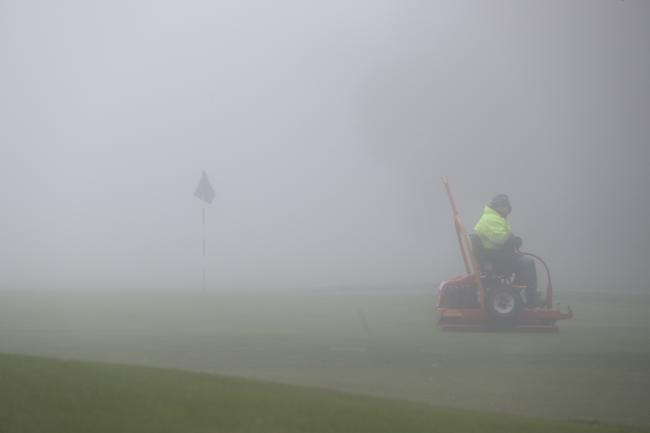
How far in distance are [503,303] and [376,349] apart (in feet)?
8.38

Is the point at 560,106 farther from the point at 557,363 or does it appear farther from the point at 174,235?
the point at 557,363

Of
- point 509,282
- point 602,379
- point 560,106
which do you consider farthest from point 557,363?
point 560,106

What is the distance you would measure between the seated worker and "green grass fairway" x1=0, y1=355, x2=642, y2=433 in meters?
5.33

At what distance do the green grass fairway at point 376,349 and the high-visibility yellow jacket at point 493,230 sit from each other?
1.23 metres

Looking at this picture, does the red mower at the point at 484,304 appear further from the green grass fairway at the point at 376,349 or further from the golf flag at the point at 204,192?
the golf flag at the point at 204,192

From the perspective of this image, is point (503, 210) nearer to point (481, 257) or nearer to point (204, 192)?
point (481, 257)

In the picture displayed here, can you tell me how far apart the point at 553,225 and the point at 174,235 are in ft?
58.4

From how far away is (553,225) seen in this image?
31469mm

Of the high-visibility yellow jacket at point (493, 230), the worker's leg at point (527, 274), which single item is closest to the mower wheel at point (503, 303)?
the worker's leg at point (527, 274)

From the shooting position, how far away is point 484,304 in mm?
10406

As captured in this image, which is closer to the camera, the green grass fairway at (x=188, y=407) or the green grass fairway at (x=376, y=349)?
the green grass fairway at (x=188, y=407)

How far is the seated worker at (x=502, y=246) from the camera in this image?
1025 centimetres

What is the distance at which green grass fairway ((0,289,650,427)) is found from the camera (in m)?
6.27

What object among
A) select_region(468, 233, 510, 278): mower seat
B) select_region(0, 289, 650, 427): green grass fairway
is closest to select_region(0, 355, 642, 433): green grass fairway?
select_region(0, 289, 650, 427): green grass fairway
